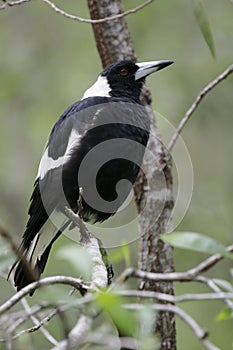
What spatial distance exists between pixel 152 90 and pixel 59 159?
8.69ft

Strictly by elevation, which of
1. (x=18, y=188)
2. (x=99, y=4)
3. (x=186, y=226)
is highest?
(x=99, y=4)

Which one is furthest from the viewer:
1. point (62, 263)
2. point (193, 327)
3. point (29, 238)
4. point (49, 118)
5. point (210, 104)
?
point (49, 118)

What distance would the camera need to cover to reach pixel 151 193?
2.84m

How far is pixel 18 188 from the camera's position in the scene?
6.16 meters

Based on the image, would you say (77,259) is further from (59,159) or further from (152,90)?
(152,90)

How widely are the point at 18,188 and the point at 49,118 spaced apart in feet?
2.35

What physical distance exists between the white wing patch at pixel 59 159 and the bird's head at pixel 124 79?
0.31 metres

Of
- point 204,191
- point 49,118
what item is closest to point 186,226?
point 204,191

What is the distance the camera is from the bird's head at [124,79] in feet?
10.1

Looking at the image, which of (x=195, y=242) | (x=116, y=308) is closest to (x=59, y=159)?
(x=195, y=242)

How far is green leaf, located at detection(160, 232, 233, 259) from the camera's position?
124 cm

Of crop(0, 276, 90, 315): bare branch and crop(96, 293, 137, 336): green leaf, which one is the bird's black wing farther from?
crop(96, 293, 137, 336): green leaf

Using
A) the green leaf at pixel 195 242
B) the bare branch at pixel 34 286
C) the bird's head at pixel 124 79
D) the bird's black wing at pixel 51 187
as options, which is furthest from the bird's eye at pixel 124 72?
the green leaf at pixel 195 242

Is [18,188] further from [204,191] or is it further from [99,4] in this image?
[99,4]
